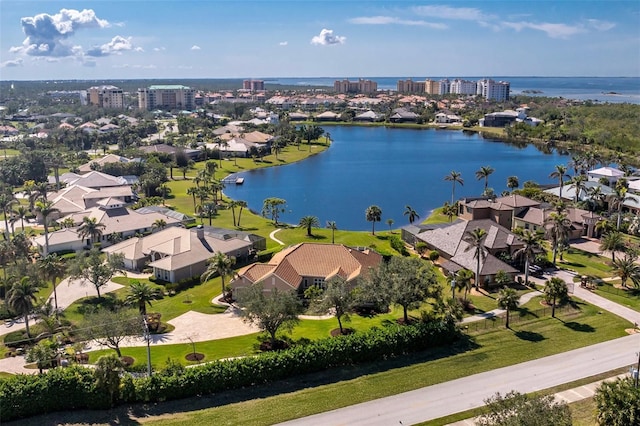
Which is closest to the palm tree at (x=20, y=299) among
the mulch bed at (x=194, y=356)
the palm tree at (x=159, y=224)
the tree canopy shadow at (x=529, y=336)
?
the mulch bed at (x=194, y=356)

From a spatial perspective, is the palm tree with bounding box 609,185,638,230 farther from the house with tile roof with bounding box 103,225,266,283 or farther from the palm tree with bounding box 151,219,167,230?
the palm tree with bounding box 151,219,167,230

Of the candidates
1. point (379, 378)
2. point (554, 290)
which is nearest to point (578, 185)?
point (554, 290)

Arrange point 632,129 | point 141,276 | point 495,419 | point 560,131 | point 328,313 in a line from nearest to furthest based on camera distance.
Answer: point 495,419, point 328,313, point 141,276, point 632,129, point 560,131

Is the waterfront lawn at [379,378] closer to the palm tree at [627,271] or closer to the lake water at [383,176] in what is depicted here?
the palm tree at [627,271]

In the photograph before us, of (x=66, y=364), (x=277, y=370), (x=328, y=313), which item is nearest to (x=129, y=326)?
(x=66, y=364)

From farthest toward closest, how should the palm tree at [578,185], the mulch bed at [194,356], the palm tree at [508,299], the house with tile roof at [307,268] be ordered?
the palm tree at [578,185], the house with tile roof at [307,268], the palm tree at [508,299], the mulch bed at [194,356]

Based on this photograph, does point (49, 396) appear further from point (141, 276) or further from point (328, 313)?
point (141, 276)

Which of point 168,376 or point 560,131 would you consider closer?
point 168,376
